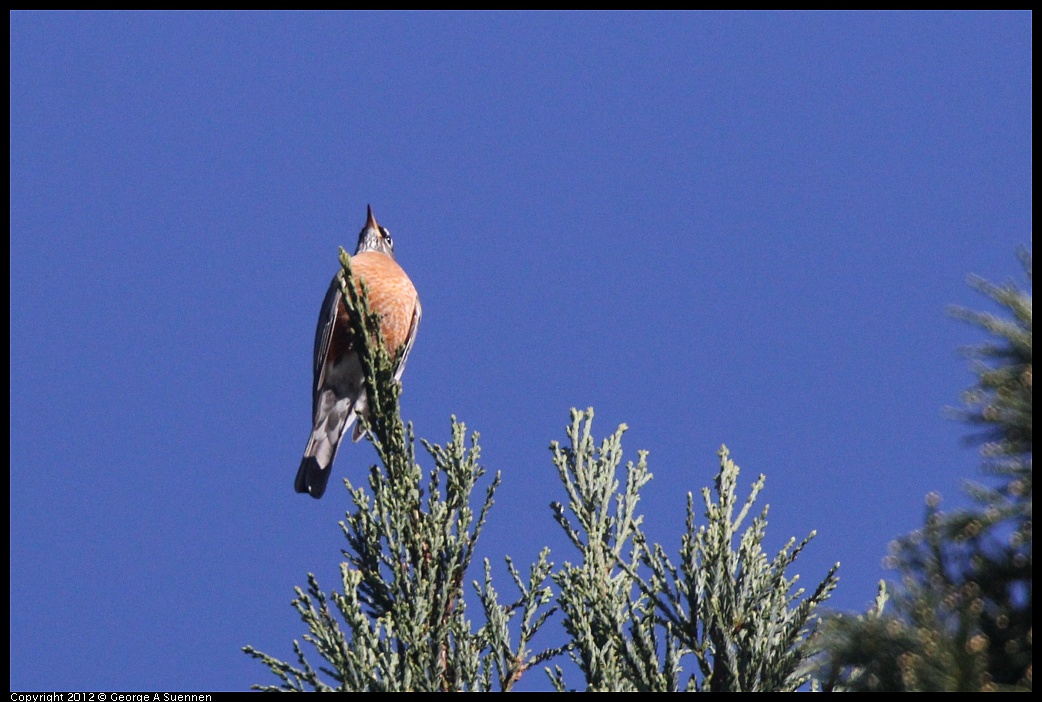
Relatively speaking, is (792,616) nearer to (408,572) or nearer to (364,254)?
(408,572)

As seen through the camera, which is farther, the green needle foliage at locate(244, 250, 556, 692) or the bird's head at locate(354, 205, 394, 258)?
the bird's head at locate(354, 205, 394, 258)

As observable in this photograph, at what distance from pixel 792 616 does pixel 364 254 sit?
15.5 ft

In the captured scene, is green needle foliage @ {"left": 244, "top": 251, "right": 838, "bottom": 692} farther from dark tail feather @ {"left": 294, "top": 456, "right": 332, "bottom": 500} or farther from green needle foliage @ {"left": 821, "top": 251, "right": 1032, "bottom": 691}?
dark tail feather @ {"left": 294, "top": 456, "right": 332, "bottom": 500}

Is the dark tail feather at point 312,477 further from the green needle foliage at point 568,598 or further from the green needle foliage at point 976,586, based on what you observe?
the green needle foliage at point 976,586

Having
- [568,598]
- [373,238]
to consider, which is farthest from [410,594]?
[373,238]

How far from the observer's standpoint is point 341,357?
5.73m

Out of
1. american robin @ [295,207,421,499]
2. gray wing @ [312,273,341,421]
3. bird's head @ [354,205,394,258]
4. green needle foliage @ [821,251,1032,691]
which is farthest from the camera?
bird's head @ [354,205,394,258]

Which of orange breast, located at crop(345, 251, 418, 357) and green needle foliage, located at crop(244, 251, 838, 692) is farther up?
orange breast, located at crop(345, 251, 418, 357)

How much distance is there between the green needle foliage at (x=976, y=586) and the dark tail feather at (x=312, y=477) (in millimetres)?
3803

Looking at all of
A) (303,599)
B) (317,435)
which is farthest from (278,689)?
(317,435)

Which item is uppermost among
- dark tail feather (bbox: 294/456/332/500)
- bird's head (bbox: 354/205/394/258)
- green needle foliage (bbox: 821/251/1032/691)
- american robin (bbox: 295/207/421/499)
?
bird's head (bbox: 354/205/394/258)

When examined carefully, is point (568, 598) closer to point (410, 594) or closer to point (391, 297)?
point (410, 594)

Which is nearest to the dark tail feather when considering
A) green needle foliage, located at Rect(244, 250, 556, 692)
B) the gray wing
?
the gray wing

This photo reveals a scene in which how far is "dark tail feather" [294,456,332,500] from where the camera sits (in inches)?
209
